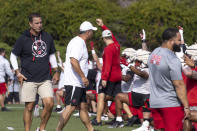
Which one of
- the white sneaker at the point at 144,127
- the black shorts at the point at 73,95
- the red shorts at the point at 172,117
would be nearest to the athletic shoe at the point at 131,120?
the white sneaker at the point at 144,127

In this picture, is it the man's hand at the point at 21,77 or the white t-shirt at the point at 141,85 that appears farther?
the white t-shirt at the point at 141,85

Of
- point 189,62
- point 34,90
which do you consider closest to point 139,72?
point 34,90

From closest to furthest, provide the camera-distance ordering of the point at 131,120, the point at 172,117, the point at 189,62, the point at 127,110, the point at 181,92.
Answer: the point at 181,92, the point at 172,117, the point at 189,62, the point at 131,120, the point at 127,110

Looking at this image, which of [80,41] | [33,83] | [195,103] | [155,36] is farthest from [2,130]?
[155,36]

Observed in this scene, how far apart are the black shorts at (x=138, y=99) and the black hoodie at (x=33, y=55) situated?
9.45 ft

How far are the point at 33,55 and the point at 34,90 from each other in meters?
0.62

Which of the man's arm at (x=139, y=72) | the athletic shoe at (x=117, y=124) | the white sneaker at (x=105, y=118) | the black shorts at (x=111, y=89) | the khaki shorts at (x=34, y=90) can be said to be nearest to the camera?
the khaki shorts at (x=34, y=90)

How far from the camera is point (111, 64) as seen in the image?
12562 mm

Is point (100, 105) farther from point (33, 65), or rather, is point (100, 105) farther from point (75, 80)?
point (33, 65)

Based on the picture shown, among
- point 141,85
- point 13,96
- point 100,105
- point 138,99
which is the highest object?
point 141,85

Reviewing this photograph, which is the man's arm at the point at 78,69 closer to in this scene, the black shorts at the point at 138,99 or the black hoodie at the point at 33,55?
the black hoodie at the point at 33,55

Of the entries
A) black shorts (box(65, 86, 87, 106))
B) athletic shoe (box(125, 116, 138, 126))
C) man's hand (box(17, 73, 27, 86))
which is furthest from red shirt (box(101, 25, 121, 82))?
man's hand (box(17, 73, 27, 86))

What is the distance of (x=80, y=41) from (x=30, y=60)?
0.94 meters

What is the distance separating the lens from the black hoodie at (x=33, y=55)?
10.0m
